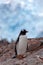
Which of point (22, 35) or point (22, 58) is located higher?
point (22, 35)

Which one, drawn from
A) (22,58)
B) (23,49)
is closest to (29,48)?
(23,49)

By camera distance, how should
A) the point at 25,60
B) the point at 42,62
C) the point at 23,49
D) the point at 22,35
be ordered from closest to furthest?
the point at 42,62 → the point at 25,60 → the point at 22,35 → the point at 23,49

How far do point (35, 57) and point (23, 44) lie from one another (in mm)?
4199

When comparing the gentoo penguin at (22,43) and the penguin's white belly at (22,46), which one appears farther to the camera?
the penguin's white belly at (22,46)

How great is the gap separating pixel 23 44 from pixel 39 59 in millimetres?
4731

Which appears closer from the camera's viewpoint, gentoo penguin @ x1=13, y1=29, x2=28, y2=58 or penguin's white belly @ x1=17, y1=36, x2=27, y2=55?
gentoo penguin @ x1=13, y1=29, x2=28, y2=58

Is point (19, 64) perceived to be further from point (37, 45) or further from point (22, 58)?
point (37, 45)

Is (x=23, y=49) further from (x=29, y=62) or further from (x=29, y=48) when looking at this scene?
(x=29, y=62)

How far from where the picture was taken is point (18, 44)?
1825 cm

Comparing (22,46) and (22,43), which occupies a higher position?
(22,43)

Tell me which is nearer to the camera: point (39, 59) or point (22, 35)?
point (39, 59)

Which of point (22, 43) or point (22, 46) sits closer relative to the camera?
point (22, 43)

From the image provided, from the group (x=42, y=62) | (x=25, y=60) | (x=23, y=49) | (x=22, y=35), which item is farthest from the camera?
(x=23, y=49)

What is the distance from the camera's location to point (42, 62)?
43.2 feet
